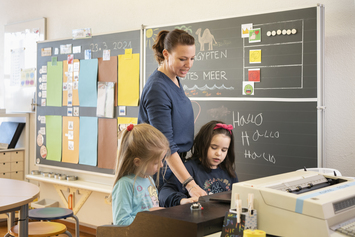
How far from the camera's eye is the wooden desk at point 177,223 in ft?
3.21

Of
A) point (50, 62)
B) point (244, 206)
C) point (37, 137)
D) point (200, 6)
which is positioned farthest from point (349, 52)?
point (37, 137)

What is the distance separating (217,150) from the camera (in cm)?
183

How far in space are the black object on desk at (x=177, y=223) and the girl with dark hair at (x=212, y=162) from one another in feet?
2.12

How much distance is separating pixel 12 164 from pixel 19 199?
2208 millimetres

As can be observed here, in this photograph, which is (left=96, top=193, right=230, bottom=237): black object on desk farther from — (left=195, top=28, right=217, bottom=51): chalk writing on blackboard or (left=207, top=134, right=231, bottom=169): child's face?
(left=195, top=28, right=217, bottom=51): chalk writing on blackboard

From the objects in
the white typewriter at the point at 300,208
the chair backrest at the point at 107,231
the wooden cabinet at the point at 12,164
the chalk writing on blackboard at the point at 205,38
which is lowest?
the wooden cabinet at the point at 12,164

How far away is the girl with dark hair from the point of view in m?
1.80

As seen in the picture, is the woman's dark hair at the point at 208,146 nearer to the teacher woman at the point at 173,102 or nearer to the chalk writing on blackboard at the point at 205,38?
the teacher woman at the point at 173,102

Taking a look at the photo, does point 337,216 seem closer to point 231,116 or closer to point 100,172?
point 231,116

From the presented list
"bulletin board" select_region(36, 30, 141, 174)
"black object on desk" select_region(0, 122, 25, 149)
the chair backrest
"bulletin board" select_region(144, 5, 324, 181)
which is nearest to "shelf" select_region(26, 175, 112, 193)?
"bulletin board" select_region(36, 30, 141, 174)

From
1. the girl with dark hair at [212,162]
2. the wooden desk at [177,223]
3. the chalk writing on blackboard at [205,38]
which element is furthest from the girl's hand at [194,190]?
the chalk writing on blackboard at [205,38]

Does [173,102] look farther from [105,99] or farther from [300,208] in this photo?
[105,99]

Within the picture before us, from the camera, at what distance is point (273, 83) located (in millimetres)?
2422

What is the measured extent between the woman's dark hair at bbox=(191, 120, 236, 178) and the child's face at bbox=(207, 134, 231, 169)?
0.7 inches
